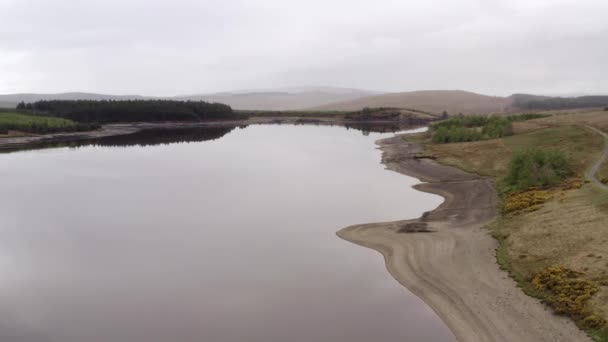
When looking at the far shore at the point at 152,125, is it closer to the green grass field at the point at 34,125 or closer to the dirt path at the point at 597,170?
the green grass field at the point at 34,125

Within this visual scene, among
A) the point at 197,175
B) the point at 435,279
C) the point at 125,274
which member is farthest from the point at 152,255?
the point at 197,175

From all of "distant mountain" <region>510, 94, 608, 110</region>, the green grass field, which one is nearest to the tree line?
the green grass field

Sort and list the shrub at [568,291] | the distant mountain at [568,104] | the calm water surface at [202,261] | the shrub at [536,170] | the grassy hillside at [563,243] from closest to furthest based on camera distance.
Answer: the shrub at [568,291] < the grassy hillside at [563,243] < the calm water surface at [202,261] < the shrub at [536,170] < the distant mountain at [568,104]

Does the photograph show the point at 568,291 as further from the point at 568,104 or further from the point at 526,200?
the point at 568,104

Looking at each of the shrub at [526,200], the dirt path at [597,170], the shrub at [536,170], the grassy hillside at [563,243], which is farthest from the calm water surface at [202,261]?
the dirt path at [597,170]

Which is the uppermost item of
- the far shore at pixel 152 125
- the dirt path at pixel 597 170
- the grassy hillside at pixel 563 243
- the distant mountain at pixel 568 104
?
the distant mountain at pixel 568 104

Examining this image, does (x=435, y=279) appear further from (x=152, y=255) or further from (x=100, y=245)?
(x=100, y=245)

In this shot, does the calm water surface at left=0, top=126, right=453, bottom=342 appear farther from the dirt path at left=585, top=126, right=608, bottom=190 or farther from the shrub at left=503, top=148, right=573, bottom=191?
the dirt path at left=585, top=126, right=608, bottom=190

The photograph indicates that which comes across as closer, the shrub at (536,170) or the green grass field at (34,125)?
the shrub at (536,170)
